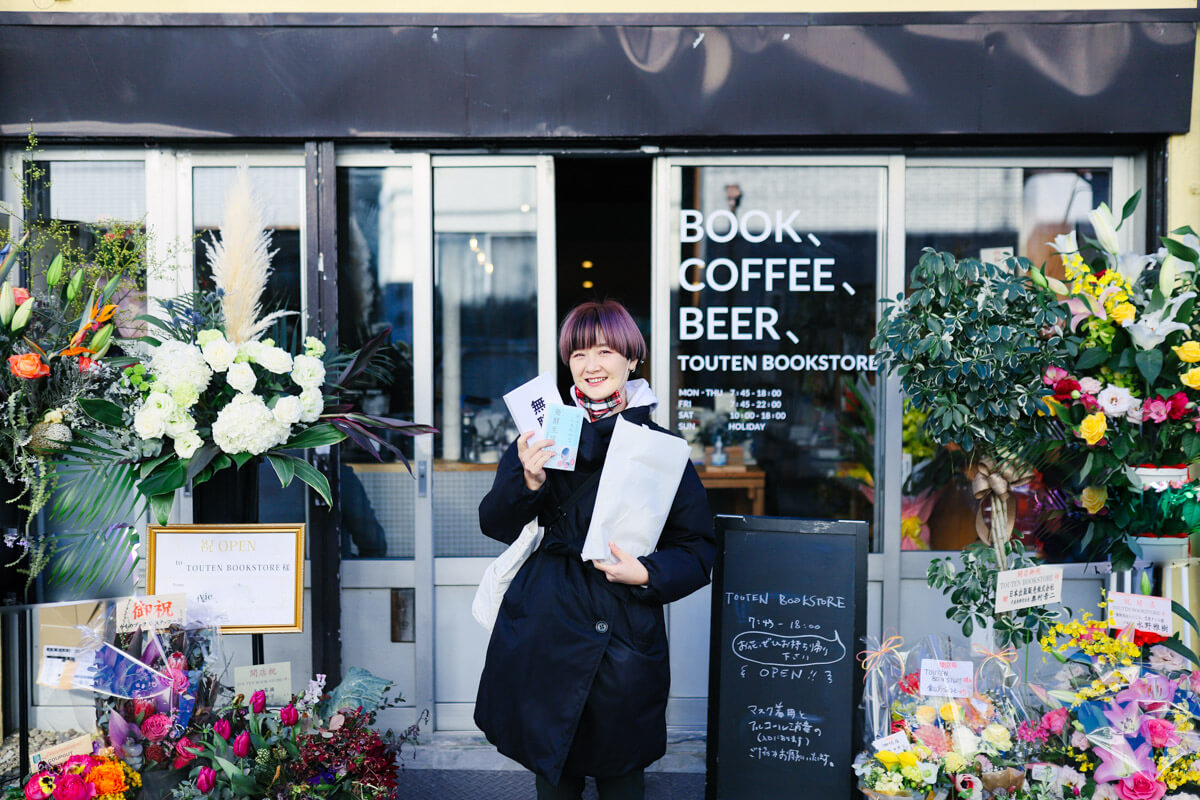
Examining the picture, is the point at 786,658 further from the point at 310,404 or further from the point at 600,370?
the point at 310,404

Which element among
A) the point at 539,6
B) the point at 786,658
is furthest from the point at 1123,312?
the point at 539,6

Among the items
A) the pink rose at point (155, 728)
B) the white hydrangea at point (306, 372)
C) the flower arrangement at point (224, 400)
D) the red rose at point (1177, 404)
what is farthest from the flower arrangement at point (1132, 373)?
the pink rose at point (155, 728)

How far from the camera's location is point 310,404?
8.33ft

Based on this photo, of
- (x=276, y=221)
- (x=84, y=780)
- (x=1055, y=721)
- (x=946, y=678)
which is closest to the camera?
(x=84, y=780)

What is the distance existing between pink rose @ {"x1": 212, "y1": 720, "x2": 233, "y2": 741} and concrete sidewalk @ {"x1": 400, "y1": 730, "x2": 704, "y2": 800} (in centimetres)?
97

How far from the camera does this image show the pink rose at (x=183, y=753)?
2.38 meters

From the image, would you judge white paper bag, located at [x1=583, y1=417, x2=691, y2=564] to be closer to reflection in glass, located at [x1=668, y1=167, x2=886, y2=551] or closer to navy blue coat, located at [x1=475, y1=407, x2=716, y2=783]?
navy blue coat, located at [x1=475, y1=407, x2=716, y2=783]

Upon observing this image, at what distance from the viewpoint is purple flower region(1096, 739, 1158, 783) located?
2203 mm

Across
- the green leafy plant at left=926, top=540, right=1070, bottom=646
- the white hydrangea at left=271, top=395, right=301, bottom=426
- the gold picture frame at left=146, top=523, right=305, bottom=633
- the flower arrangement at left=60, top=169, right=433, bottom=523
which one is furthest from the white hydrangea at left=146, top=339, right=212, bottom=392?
the green leafy plant at left=926, top=540, right=1070, bottom=646

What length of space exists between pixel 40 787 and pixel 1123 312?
3495 mm

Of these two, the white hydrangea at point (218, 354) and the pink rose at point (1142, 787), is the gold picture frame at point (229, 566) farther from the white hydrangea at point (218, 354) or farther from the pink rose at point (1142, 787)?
the pink rose at point (1142, 787)

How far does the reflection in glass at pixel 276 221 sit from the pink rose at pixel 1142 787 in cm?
336

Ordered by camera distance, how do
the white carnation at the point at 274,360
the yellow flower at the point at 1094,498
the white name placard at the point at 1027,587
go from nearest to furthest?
the white carnation at the point at 274,360, the white name placard at the point at 1027,587, the yellow flower at the point at 1094,498

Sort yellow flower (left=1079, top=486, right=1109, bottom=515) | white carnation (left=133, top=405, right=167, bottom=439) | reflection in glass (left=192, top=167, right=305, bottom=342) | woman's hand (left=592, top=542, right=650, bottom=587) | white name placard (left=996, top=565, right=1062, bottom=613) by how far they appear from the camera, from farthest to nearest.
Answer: reflection in glass (left=192, top=167, right=305, bottom=342) → yellow flower (left=1079, top=486, right=1109, bottom=515) → white name placard (left=996, top=565, right=1062, bottom=613) → white carnation (left=133, top=405, right=167, bottom=439) → woman's hand (left=592, top=542, right=650, bottom=587)
